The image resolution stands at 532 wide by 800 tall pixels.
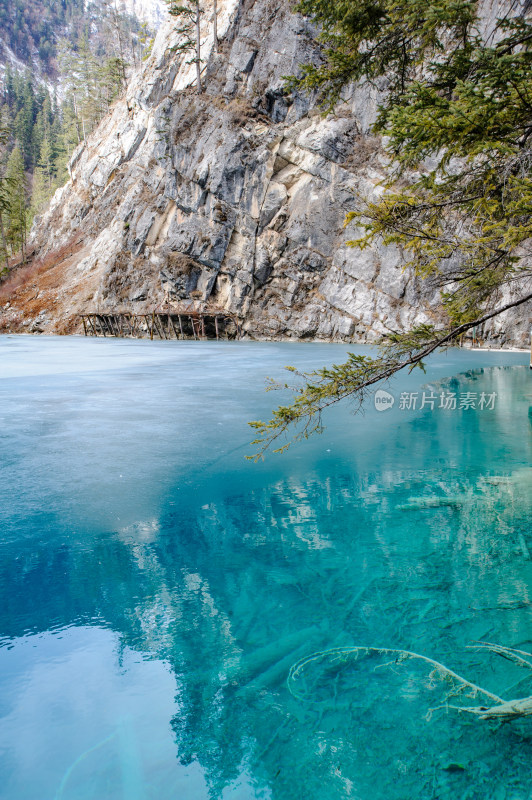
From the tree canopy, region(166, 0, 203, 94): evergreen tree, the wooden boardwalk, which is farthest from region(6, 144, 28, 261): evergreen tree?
the tree canopy

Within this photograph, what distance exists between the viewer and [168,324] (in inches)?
1638

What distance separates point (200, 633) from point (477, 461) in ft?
18.1

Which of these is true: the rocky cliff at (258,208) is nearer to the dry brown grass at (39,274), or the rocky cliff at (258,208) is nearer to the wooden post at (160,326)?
the wooden post at (160,326)

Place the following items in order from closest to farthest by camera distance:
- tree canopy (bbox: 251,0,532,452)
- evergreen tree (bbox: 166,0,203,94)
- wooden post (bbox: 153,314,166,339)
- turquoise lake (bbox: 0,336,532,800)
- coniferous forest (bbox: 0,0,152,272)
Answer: turquoise lake (bbox: 0,336,532,800) → tree canopy (bbox: 251,0,532,452) → wooden post (bbox: 153,314,166,339) → evergreen tree (bbox: 166,0,203,94) → coniferous forest (bbox: 0,0,152,272)

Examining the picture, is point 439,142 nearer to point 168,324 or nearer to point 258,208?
point 258,208

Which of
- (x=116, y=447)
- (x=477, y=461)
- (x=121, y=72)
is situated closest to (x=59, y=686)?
(x=116, y=447)

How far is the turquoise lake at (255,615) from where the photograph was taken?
2.51 meters

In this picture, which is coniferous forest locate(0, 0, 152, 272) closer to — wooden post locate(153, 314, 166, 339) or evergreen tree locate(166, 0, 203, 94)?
evergreen tree locate(166, 0, 203, 94)

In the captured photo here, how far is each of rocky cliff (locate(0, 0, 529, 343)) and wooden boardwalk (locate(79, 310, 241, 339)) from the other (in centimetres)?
99

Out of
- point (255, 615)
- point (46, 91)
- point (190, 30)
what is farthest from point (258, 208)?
point (46, 91)

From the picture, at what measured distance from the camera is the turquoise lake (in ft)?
8.22

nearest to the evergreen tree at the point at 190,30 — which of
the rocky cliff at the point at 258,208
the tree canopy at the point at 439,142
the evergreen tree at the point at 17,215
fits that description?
the rocky cliff at the point at 258,208

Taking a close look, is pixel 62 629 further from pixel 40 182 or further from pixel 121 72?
pixel 40 182

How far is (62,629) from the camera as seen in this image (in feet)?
12.0
